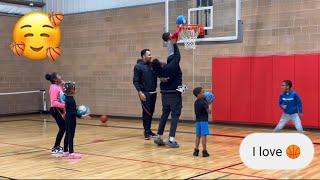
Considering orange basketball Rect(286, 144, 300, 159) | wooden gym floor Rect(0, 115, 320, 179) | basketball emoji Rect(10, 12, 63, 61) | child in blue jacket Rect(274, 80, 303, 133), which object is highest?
basketball emoji Rect(10, 12, 63, 61)

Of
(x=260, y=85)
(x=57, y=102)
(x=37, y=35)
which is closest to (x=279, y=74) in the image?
(x=260, y=85)

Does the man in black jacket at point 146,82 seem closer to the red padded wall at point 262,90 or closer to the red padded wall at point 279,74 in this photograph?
the red padded wall at point 262,90

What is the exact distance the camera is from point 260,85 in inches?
477

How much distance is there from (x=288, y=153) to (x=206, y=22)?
6849 millimetres

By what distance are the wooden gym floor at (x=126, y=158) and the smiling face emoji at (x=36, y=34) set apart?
202 cm

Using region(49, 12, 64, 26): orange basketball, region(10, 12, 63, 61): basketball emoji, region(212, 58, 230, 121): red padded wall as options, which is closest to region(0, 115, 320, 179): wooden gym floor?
region(212, 58, 230, 121): red padded wall

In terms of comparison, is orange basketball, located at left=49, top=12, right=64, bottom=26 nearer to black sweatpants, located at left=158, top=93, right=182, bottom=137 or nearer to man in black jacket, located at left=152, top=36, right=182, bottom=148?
man in black jacket, located at left=152, top=36, right=182, bottom=148

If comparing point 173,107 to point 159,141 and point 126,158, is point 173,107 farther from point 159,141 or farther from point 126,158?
point 126,158

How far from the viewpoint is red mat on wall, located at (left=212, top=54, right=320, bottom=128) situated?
11.3 meters

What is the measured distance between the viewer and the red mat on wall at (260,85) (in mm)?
11320

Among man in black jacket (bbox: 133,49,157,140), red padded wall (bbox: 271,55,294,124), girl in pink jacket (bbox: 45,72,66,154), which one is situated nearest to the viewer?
girl in pink jacket (bbox: 45,72,66,154)

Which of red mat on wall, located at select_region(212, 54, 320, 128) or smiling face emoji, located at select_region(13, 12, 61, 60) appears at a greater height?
smiling face emoji, located at select_region(13, 12, 61, 60)

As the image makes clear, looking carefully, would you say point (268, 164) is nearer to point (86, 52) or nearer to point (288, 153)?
point (288, 153)

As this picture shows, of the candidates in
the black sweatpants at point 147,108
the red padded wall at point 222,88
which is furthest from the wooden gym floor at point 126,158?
the red padded wall at point 222,88
